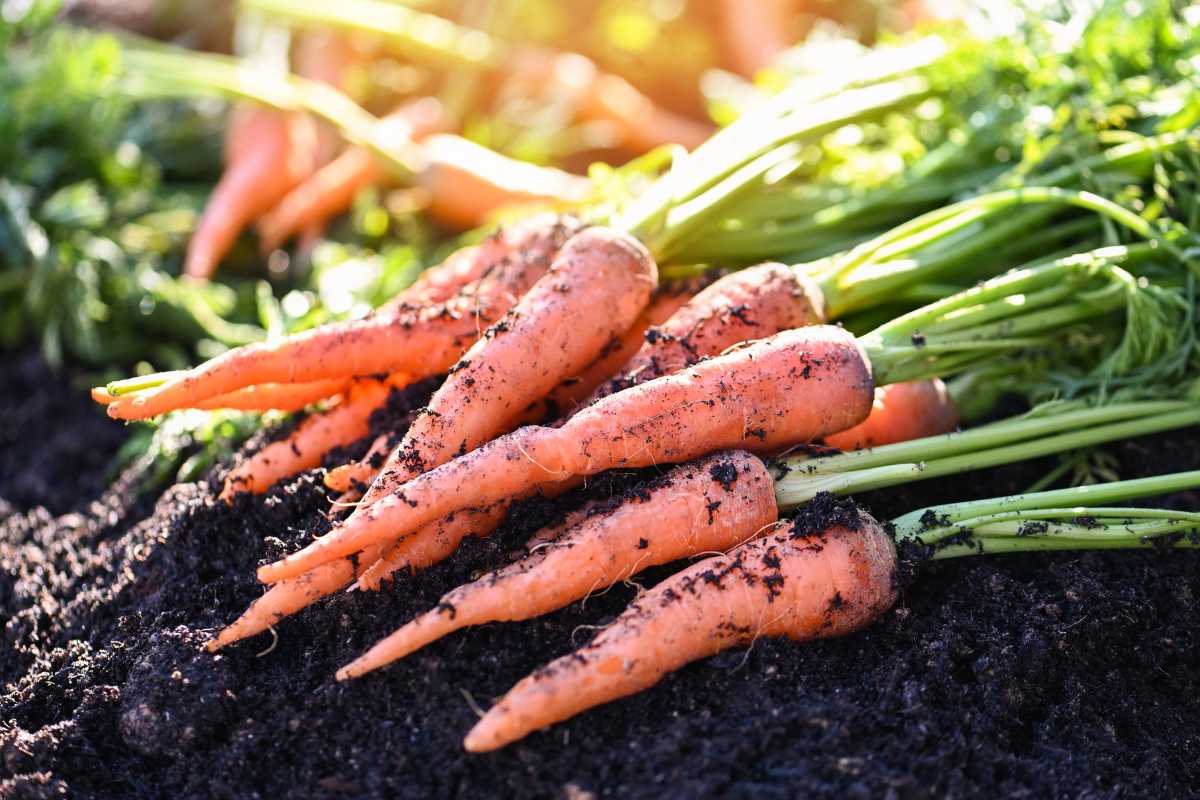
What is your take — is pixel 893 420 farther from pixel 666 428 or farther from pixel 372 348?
pixel 372 348

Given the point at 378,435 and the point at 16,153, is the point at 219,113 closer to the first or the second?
the point at 16,153

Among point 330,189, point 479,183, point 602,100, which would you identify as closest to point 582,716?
point 479,183

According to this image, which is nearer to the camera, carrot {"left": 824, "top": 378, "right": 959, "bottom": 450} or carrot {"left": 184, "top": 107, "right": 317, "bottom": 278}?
carrot {"left": 824, "top": 378, "right": 959, "bottom": 450}

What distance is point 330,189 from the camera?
4.09m

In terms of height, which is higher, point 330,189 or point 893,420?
point 330,189

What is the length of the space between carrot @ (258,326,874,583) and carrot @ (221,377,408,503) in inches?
19.3

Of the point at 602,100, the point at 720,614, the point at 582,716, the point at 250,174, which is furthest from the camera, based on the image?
the point at 602,100

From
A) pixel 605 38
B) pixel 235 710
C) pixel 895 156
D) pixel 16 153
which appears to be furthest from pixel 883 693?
pixel 605 38

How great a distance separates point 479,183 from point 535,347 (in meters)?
1.77

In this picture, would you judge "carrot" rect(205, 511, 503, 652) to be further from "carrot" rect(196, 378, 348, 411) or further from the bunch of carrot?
"carrot" rect(196, 378, 348, 411)

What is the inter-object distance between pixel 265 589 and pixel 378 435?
1.51 ft

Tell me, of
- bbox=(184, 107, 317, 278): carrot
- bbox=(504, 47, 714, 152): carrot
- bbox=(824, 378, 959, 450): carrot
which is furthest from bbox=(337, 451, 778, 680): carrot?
bbox=(504, 47, 714, 152): carrot

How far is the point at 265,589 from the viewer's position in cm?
211

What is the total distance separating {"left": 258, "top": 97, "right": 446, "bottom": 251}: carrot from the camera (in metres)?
4.07
